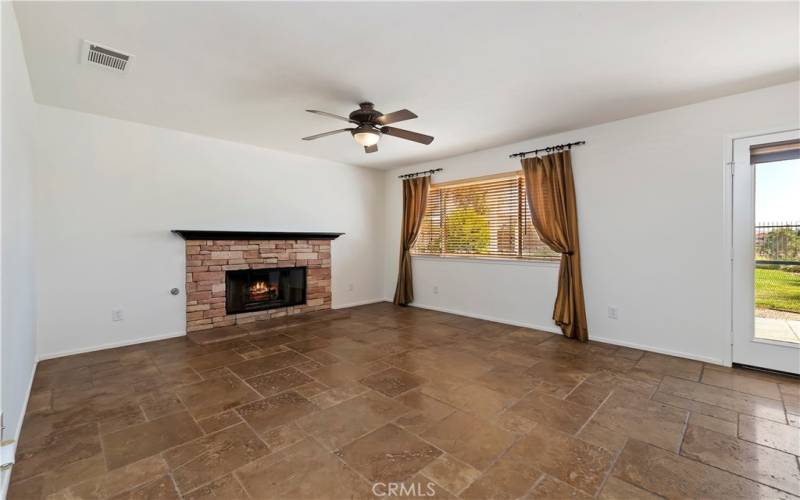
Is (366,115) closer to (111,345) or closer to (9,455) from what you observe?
(9,455)

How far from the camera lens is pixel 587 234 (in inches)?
158

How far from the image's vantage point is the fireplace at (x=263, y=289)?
4.65 m

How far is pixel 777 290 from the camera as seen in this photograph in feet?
9.91

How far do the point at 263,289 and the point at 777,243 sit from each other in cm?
564

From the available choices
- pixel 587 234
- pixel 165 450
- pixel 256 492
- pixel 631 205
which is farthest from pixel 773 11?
pixel 165 450

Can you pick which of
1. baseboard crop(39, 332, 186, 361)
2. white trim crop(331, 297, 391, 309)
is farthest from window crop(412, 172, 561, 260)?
baseboard crop(39, 332, 186, 361)

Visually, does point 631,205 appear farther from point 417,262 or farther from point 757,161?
point 417,262

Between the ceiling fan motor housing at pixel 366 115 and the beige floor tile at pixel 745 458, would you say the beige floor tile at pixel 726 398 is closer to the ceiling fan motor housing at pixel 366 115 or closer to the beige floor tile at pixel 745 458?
the beige floor tile at pixel 745 458

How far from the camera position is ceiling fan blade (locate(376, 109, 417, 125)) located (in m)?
2.69

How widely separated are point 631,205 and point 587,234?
20.7 inches

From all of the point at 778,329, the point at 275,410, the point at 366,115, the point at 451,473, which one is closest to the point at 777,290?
the point at 778,329

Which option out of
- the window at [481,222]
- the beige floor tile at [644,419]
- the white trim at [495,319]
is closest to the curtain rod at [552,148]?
the window at [481,222]

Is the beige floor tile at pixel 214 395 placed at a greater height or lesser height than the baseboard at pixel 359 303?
lesser

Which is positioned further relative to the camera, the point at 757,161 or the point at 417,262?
the point at 417,262
